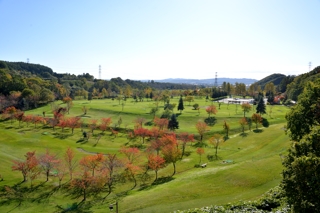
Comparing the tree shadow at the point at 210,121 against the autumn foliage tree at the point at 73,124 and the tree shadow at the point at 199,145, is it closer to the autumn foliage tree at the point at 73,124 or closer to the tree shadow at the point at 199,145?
the tree shadow at the point at 199,145

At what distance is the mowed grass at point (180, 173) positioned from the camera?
30.8m

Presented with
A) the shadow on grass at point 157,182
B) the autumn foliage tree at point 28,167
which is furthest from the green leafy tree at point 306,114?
the autumn foliage tree at point 28,167

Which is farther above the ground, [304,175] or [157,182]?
[304,175]

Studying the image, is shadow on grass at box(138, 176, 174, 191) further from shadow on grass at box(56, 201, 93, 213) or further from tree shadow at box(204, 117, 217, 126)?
tree shadow at box(204, 117, 217, 126)

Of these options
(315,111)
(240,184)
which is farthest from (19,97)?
(315,111)

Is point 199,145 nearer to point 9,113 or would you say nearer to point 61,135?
point 61,135

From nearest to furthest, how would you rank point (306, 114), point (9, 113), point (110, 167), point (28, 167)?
1. point (306, 114)
2. point (110, 167)
3. point (28, 167)
4. point (9, 113)

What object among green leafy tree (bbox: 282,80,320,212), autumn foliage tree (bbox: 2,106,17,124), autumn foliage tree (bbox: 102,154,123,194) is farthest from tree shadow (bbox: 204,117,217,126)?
autumn foliage tree (bbox: 2,106,17,124)

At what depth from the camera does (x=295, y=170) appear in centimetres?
1670

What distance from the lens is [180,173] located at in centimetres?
4566

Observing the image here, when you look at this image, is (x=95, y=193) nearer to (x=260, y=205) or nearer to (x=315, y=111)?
(x=260, y=205)

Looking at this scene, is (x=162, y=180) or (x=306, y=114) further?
(x=162, y=180)

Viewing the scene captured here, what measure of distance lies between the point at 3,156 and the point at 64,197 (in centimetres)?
2252

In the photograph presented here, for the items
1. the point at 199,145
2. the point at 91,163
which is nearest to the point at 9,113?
the point at 91,163
